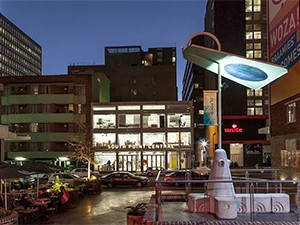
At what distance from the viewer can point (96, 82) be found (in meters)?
66.9

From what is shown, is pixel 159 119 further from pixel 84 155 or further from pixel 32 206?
pixel 32 206

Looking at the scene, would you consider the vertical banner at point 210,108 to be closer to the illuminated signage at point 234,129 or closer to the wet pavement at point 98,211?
the wet pavement at point 98,211

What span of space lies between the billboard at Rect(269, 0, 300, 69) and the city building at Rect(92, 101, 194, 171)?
26.1 m

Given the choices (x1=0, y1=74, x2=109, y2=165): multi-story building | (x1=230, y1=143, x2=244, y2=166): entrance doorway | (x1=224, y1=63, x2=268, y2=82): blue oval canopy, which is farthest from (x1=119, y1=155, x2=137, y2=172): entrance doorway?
Answer: (x1=224, y1=63, x2=268, y2=82): blue oval canopy

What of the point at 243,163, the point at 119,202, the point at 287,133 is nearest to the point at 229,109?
the point at 243,163

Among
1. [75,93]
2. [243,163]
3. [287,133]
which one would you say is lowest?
[243,163]

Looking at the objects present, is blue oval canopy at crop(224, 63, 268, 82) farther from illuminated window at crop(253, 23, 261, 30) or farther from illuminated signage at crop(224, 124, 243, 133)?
illuminated window at crop(253, 23, 261, 30)

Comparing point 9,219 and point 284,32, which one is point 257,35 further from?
point 9,219

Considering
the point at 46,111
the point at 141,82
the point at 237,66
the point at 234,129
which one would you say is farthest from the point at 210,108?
the point at 141,82

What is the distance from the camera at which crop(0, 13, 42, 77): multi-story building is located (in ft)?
496

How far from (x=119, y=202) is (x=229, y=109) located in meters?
49.3

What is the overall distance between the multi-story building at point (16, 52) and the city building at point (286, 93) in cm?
11721

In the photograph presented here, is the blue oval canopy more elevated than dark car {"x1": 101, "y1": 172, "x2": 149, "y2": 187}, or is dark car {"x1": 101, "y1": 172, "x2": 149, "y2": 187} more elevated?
the blue oval canopy

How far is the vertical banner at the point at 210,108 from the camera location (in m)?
15.8
